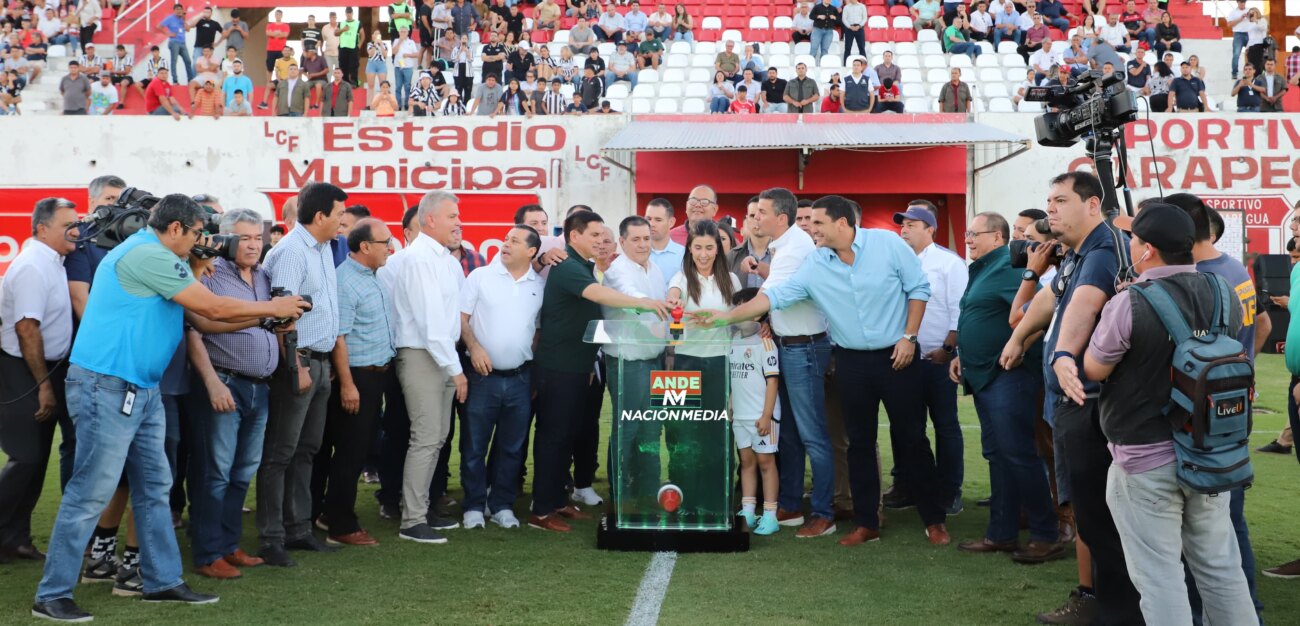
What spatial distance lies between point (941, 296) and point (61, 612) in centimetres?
505

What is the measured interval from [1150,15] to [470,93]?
13.0 meters

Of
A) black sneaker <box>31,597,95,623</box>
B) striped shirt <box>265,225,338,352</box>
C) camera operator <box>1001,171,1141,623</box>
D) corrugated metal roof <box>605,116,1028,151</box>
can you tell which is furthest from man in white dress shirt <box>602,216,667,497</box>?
corrugated metal roof <box>605,116,1028,151</box>

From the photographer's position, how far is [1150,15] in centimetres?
2272

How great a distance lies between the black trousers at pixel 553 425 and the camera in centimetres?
680

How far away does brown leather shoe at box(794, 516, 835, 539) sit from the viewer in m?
6.59

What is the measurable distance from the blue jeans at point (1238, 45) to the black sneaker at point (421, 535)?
67.1 ft

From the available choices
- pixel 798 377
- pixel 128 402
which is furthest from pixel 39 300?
pixel 798 377

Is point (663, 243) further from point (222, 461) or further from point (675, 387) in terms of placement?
point (222, 461)

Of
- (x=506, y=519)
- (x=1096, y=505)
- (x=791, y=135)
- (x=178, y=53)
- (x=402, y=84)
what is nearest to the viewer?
(x=1096, y=505)

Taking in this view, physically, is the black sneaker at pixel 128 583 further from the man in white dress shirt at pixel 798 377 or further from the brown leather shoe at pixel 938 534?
the brown leather shoe at pixel 938 534

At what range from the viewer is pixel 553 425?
6824mm

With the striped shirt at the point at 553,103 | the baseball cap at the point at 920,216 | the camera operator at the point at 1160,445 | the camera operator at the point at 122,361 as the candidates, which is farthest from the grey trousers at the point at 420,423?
the striped shirt at the point at 553,103

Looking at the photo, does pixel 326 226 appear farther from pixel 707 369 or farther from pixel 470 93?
pixel 470 93

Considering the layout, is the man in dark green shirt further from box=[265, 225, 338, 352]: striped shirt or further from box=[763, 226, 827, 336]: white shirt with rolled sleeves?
box=[265, 225, 338, 352]: striped shirt
